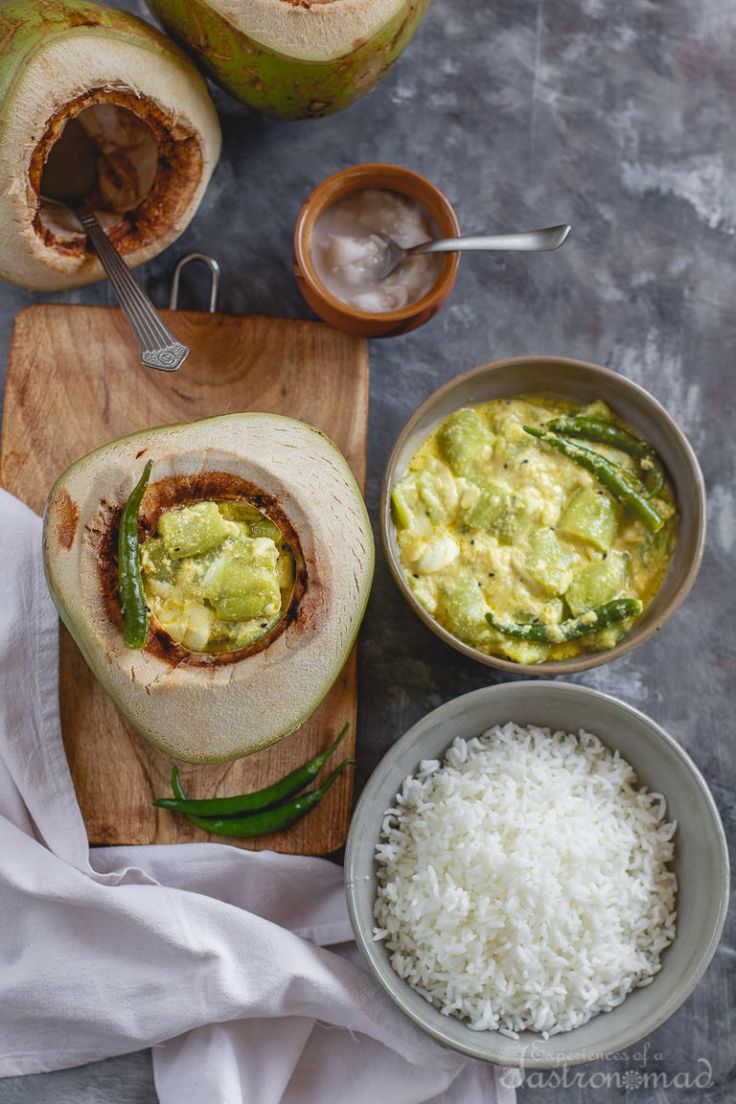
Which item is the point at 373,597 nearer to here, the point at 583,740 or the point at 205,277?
the point at 583,740

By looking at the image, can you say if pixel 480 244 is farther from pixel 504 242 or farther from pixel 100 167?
pixel 100 167

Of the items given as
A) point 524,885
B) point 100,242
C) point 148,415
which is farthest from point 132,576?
point 524,885

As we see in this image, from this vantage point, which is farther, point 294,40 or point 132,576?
point 294,40

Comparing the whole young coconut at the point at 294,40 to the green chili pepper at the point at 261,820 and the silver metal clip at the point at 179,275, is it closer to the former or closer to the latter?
the silver metal clip at the point at 179,275

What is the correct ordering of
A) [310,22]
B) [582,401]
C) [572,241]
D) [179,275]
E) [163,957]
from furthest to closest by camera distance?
[572,241] → [179,275] → [582,401] → [163,957] → [310,22]

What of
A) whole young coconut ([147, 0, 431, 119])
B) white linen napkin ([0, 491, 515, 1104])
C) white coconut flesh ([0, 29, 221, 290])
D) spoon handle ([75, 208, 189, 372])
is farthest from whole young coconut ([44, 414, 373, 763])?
whole young coconut ([147, 0, 431, 119])

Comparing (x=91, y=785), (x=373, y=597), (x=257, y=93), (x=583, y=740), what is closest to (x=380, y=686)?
(x=373, y=597)
